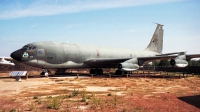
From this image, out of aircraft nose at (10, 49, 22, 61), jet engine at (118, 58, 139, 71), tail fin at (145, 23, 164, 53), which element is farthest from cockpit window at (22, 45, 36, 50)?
tail fin at (145, 23, 164, 53)

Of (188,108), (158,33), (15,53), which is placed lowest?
(188,108)

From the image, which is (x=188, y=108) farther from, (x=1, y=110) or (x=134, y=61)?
(x=134, y=61)

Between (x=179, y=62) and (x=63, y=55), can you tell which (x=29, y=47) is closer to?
(x=63, y=55)

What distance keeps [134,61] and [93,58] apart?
6.66 metres

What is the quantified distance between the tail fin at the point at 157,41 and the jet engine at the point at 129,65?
49.2 ft

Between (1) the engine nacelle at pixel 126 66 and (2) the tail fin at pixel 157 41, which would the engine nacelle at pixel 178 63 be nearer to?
(1) the engine nacelle at pixel 126 66

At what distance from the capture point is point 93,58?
30516 millimetres

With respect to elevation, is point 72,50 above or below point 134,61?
above

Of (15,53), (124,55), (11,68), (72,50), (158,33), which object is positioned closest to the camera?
(15,53)

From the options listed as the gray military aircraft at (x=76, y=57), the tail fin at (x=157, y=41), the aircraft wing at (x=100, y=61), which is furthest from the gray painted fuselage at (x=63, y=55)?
the tail fin at (x=157, y=41)

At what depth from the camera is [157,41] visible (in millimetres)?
43531

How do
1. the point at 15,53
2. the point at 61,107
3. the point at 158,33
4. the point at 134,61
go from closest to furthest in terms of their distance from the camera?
the point at 61,107
the point at 15,53
the point at 134,61
the point at 158,33

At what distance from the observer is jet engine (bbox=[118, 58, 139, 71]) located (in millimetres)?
27764

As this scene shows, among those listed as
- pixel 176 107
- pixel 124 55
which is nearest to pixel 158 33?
pixel 124 55
